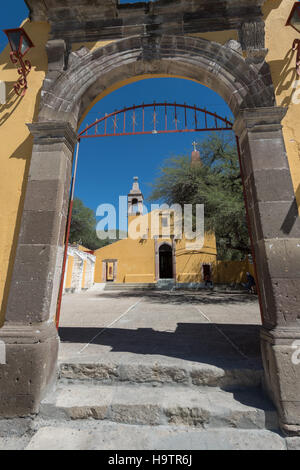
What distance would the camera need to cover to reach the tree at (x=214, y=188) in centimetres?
880

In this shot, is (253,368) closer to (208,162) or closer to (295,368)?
(295,368)

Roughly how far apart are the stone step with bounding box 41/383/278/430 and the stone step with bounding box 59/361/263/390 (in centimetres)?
9

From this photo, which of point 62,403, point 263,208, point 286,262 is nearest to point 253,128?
point 263,208

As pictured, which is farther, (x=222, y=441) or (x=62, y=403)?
(x=62, y=403)

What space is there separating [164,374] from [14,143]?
329 centimetres

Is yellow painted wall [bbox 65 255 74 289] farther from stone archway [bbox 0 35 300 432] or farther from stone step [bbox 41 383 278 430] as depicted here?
stone step [bbox 41 383 278 430]

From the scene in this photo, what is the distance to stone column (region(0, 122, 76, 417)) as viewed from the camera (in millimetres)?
2084

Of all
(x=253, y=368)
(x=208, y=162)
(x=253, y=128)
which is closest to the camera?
(x=253, y=368)

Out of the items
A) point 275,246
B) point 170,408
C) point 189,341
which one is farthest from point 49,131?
point 189,341

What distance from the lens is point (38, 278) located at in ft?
7.71

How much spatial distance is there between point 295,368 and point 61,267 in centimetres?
263

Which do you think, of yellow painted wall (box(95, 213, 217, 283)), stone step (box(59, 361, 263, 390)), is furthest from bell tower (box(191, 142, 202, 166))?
stone step (box(59, 361, 263, 390))

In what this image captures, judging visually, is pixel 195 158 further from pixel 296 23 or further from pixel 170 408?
pixel 170 408

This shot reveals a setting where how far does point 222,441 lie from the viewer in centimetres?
174
